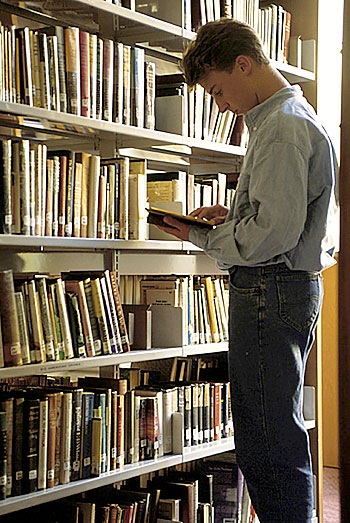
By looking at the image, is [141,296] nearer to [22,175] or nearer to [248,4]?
[22,175]

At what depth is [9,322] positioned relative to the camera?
2.02 metres

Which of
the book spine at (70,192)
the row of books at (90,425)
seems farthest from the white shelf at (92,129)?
the row of books at (90,425)

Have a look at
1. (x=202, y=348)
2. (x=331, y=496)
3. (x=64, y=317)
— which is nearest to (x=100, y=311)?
(x=64, y=317)

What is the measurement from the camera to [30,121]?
7.52 feet

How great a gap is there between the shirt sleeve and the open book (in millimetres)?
189

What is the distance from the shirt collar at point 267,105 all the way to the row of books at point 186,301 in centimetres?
76

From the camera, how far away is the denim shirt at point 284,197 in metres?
1.87

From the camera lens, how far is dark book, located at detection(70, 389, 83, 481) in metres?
2.19

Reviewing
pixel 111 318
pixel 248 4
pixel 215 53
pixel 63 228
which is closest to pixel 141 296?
pixel 111 318

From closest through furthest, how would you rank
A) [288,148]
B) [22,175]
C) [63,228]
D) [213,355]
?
[288,148]
[22,175]
[63,228]
[213,355]

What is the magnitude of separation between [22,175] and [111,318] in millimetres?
535

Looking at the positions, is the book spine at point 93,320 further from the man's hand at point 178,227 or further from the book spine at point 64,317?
the man's hand at point 178,227

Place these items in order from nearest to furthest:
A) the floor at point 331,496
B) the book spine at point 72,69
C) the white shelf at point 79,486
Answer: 1. the white shelf at point 79,486
2. the book spine at point 72,69
3. the floor at point 331,496

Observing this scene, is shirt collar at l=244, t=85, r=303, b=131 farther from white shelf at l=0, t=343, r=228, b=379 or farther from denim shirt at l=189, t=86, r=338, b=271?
white shelf at l=0, t=343, r=228, b=379
